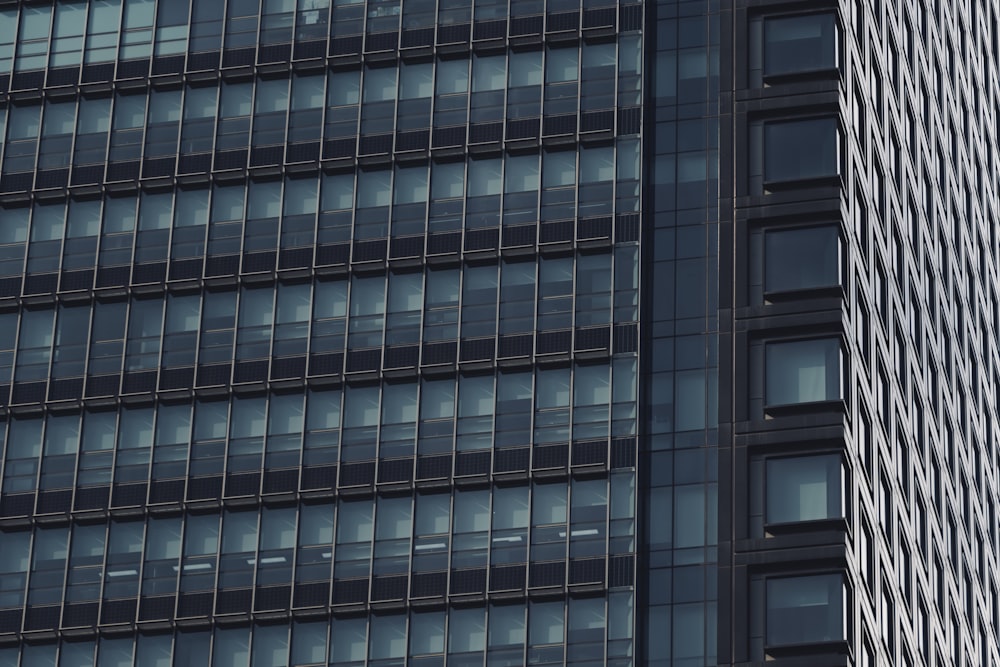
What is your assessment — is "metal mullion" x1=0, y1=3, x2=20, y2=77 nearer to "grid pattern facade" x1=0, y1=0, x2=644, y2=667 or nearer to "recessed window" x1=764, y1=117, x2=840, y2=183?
"grid pattern facade" x1=0, y1=0, x2=644, y2=667

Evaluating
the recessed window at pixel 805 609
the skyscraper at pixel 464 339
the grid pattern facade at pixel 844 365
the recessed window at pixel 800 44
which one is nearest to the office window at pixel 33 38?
the skyscraper at pixel 464 339

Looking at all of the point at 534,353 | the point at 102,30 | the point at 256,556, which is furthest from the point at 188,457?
the point at 102,30

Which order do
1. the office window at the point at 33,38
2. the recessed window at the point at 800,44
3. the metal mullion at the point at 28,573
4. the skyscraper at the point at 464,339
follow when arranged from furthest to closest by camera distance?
the office window at the point at 33,38, the metal mullion at the point at 28,573, the recessed window at the point at 800,44, the skyscraper at the point at 464,339

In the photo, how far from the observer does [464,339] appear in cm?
11369

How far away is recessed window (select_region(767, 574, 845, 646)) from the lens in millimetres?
102188

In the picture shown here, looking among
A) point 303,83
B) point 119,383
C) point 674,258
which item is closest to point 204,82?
point 303,83

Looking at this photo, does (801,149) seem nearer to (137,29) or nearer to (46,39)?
(137,29)

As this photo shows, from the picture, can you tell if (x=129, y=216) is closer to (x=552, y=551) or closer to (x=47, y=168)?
(x=47, y=168)

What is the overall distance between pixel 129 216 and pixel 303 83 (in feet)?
28.4

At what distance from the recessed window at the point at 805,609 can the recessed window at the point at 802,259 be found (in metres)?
11.1

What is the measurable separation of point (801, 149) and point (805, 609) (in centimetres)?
1818

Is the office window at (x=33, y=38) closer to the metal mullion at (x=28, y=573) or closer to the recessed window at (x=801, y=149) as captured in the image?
the metal mullion at (x=28, y=573)

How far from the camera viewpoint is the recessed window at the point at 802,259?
108438mm

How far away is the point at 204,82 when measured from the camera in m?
123
